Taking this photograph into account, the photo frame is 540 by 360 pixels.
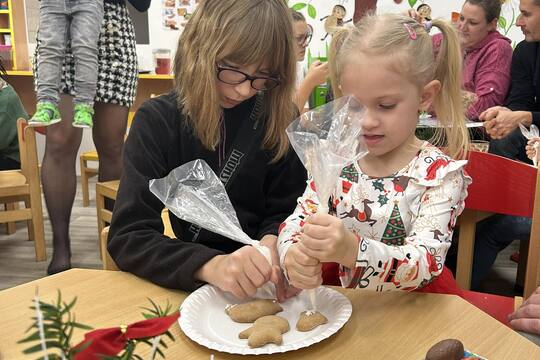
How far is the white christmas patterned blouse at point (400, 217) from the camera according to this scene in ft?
3.10

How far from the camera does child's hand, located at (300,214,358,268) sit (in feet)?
2.74

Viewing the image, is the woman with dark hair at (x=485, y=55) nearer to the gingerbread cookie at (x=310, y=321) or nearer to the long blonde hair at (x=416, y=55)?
the long blonde hair at (x=416, y=55)

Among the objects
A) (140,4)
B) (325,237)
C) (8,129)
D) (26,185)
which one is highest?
(140,4)

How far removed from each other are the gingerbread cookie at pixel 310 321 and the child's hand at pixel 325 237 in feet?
0.29

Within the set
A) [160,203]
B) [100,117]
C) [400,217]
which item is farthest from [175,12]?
[400,217]

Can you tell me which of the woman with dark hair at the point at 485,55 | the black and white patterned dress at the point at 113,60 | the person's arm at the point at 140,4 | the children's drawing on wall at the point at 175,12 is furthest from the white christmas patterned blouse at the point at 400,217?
the children's drawing on wall at the point at 175,12

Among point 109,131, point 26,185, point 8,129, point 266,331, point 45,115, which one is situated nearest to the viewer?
point 266,331

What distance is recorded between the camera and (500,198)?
136 centimetres

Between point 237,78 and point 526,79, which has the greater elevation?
point 237,78

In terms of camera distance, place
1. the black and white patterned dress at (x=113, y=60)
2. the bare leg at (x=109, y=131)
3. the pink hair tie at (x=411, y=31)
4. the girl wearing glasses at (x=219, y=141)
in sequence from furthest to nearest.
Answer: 1. the bare leg at (x=109, y=131)
2. the black and white patterned dress at (x=113, y=60)
3. the pink hair tie at (x=411, y=31)
4. the girl wearing glasses at (x=219, y=141)

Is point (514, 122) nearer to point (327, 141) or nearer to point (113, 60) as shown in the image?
point (113, 60)

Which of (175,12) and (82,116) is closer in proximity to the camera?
(82,116)

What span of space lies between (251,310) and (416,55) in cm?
64

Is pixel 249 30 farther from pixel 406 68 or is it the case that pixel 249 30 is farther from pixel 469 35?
pixel 469 35
